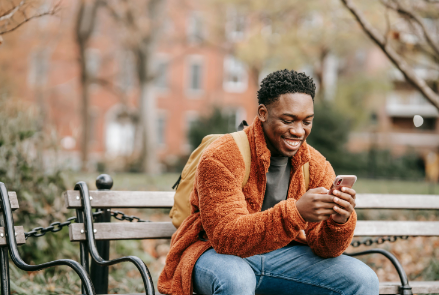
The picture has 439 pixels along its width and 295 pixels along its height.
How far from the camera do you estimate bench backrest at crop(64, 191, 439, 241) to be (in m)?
2.79

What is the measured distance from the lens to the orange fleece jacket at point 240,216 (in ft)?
6.72

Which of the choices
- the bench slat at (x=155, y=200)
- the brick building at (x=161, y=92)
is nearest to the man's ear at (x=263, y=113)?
the bench slat at (x=155, y=200)

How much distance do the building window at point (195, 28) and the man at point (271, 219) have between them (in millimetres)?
17360

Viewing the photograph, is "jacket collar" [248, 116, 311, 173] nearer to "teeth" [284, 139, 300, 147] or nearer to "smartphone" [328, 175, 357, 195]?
"teeth" [284, 139, 300, 147]

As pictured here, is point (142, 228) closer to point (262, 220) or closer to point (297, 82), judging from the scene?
point (262, 220)

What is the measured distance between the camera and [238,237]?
2.07 m

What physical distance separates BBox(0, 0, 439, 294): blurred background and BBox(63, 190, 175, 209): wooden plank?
1067 mm

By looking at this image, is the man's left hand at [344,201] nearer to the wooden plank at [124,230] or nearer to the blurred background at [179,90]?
the wooden plank at [124,230]

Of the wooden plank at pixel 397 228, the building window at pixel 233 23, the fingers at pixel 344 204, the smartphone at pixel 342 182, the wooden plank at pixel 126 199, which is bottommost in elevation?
the wooden plank at pixel 397 228

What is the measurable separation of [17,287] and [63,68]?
2753cm

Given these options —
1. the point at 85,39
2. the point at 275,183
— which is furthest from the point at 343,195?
the point at 85,39

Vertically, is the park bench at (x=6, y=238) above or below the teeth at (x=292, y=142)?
below

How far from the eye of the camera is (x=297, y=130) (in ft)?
7.36

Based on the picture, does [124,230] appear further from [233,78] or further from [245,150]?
[233,78]
